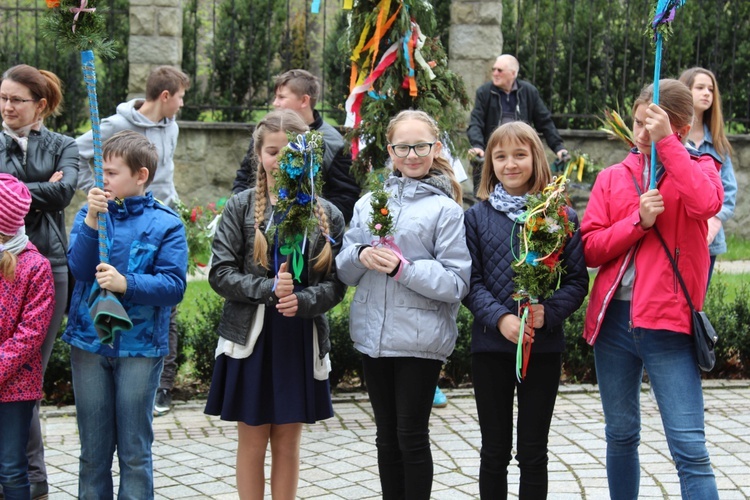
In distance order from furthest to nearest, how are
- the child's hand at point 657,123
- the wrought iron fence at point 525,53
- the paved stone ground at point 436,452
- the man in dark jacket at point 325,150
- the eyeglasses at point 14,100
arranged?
the wrought iron fence at point 525,53 → the man in dark jacket at point 325,150 → the paved stone ground at point 436,452 → the eyeglasses at point 14,100 → the child's hand at point 657,123

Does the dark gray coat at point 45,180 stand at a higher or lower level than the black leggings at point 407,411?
higher

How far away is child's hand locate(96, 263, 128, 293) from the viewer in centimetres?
410

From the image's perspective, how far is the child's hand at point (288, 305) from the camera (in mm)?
4199

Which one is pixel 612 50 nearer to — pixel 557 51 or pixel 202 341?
pixel 557 51

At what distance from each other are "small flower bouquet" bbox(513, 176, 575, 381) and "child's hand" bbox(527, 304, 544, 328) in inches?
0.6

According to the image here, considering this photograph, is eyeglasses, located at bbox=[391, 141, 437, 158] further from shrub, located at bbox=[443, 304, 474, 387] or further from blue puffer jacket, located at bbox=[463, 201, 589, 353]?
shrub, located at bbox=[443, 304, 474, 387]

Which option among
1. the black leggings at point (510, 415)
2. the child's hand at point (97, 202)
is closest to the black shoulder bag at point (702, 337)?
the black leggings at point (510, 415)

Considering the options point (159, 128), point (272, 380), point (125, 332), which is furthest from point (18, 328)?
point (159, 128)

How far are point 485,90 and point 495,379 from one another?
5.96 metres

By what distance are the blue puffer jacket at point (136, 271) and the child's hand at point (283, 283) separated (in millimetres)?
434

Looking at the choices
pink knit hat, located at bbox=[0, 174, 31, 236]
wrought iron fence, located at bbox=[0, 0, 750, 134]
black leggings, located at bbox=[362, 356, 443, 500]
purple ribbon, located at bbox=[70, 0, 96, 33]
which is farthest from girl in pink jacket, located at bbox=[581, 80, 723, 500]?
wrought iron fence, located at bbox=[0, 0, 750, 134]

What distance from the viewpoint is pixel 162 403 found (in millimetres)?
6652

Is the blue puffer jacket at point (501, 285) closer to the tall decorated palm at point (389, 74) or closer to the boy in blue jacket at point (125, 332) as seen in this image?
the boy in blue jacket at point (125, 332)

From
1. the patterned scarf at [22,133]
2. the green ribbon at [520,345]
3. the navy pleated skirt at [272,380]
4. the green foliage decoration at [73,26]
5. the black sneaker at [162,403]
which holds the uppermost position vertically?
the green foliage decoration at [73,26]
